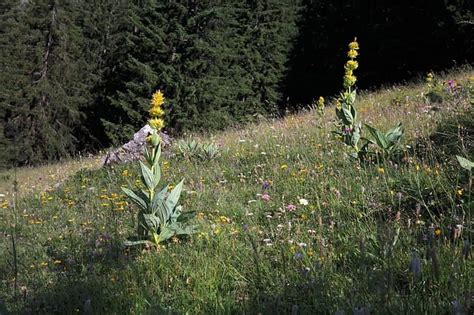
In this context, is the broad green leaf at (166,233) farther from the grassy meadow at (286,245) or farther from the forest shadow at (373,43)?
the forest shadow at (373,43)

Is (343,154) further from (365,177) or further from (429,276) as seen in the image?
(429,276)

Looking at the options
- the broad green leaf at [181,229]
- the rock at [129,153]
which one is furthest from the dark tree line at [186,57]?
the broad green leaf at [181,229]

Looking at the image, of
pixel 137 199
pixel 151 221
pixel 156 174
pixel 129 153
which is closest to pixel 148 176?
pixel 156 174

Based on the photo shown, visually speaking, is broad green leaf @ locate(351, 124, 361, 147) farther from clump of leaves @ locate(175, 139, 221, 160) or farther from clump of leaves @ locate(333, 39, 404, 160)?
clump of leaves @ locate(175, 139, 221, 160)

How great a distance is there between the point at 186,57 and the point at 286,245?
24.2m

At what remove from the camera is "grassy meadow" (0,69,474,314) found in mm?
2094

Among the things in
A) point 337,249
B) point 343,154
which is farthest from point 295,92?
point 337,249

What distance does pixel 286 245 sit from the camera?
2.93 meters

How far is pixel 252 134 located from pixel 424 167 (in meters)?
4.81

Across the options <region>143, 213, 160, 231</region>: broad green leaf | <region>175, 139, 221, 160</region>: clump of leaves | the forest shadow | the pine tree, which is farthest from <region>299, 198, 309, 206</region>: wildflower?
the pine tree

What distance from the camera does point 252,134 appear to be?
8.25 metres

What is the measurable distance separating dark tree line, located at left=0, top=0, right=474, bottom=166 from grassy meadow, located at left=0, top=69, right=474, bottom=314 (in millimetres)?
16728

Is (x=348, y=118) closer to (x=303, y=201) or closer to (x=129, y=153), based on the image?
(x=303, y=201)

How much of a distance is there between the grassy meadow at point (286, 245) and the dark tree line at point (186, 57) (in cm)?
1673
